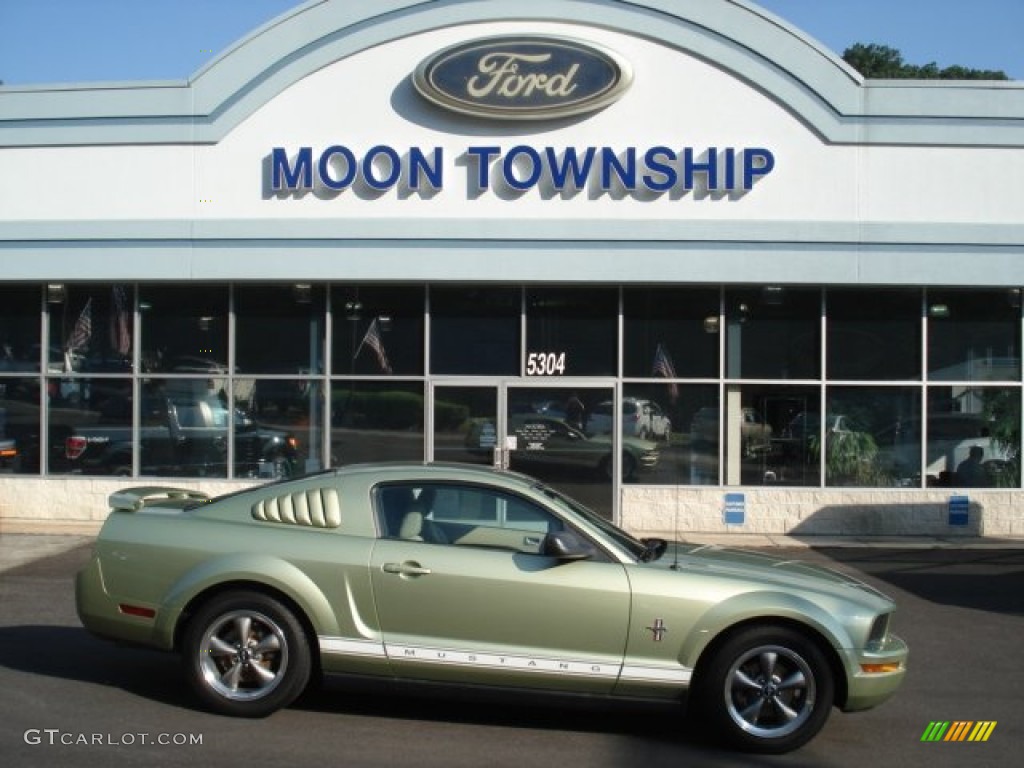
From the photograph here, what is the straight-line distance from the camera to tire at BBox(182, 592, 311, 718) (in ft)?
21.8

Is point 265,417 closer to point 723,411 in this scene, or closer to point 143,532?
point 723,411

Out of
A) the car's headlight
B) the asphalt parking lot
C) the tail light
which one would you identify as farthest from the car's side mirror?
the tail light

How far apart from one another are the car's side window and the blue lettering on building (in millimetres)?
9358

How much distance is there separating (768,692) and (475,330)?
10428 mm

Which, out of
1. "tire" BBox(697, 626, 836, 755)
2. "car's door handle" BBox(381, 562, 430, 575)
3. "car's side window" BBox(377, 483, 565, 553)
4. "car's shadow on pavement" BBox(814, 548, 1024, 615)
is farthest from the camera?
"car's shadow on pavement" BBox(814, 548, 1024, 615)

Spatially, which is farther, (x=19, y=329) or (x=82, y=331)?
(x=19, y=329)

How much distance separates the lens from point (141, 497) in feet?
25.2

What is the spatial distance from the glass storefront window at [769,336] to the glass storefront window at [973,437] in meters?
1.85

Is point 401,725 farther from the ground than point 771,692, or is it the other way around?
point 771,692

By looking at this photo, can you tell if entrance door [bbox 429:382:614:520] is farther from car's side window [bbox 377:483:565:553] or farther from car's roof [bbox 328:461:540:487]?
car's side window [bbox 377:483:565:553]

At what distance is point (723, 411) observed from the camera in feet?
53.6

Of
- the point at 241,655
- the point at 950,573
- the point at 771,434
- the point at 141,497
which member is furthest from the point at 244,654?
the point at 771,434

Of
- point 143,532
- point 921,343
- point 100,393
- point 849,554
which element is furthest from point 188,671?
point 921,343

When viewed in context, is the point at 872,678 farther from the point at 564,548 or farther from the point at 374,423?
the point at 374,423
